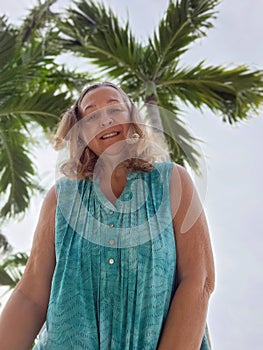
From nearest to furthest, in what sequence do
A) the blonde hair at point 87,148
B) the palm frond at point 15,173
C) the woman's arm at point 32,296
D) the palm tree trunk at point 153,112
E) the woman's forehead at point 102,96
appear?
the woman's arm at point 32,296, the blonde hair at point 87,148, the woman's forehead at point 102,96, the palm tree trunk at point 153,112, the palm frond at point 15,173

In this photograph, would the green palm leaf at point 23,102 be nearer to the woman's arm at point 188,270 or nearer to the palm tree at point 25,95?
the palm tree at point 25,95

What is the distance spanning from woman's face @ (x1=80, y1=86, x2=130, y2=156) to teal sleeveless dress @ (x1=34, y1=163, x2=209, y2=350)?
0.67 ft

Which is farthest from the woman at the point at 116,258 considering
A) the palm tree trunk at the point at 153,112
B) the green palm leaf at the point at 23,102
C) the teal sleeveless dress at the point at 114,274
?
the green palm leaf at the point at 23,102

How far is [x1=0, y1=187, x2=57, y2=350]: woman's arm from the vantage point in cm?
183

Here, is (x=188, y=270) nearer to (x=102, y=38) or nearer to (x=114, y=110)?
(x=114, y=110)

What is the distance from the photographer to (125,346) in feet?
5.64

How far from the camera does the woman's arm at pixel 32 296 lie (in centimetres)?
183

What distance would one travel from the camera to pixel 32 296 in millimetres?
1927

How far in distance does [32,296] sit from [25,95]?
5309 mm

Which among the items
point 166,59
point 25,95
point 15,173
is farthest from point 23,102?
point 166,59

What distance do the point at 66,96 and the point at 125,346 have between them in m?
5.55

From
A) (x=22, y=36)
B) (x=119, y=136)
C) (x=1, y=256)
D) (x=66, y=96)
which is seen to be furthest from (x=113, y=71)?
(x=119, y=136)

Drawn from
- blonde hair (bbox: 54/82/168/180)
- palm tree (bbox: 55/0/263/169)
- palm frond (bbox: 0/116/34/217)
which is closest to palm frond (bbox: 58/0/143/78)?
palm tree (bbox: 55/0/263/169)

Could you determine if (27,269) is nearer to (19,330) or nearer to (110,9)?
(19,330)
